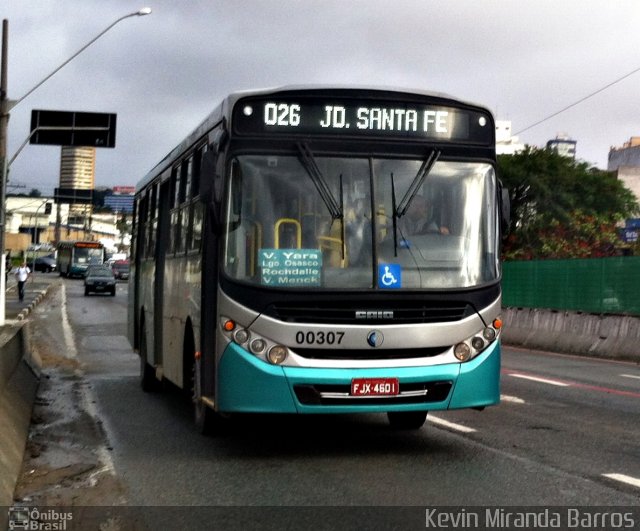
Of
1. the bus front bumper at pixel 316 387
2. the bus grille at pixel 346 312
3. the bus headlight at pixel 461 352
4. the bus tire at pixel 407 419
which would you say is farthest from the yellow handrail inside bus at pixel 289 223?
the bus tire at pixel 407 419

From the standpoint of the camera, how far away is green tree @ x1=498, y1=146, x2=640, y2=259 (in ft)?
205

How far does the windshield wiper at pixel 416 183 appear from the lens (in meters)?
9.48

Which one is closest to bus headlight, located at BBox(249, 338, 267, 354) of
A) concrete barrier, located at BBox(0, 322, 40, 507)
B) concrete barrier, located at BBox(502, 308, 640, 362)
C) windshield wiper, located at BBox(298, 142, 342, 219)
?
windshield wiper, located at BBox(298, 142, 342, 219)

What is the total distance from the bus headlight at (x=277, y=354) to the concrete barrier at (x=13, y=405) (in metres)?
2.08

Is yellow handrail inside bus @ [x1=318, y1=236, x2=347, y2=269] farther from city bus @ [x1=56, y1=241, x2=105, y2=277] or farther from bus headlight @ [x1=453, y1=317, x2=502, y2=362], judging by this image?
city bus @ [x1=56, y1=241, x2=105, y2=277]

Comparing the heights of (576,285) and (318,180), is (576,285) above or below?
below

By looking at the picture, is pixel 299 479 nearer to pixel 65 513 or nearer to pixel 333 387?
pixel 333 387

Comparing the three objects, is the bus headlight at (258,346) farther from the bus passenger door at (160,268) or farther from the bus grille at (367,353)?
the bus passenger door at (160,268)

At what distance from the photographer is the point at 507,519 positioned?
6914 mm

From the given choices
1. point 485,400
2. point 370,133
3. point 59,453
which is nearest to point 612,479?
point 485,400

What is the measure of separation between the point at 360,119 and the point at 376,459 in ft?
9.12

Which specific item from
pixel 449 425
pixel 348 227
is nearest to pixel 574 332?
Answer: pixel 449 425

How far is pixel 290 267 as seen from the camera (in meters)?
9.24

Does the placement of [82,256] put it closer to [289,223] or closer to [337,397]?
[289,223]
